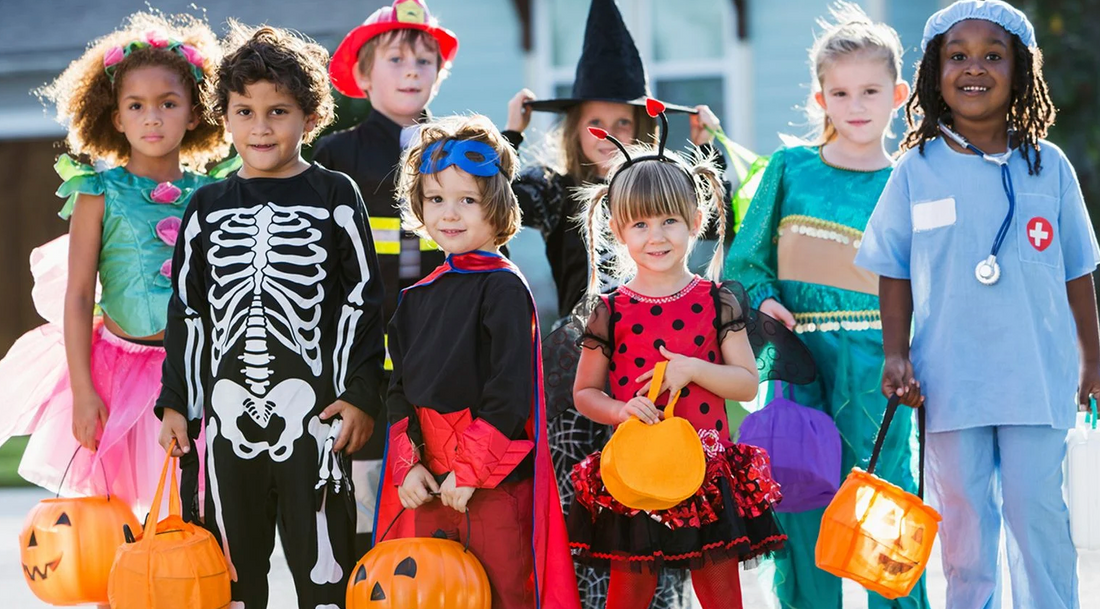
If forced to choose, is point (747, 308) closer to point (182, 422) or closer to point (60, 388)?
point (182, 422)

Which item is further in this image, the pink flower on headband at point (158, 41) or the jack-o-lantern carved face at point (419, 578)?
the pink flower on headband at point (158, 41)

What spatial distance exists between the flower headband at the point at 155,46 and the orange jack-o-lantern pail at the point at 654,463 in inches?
85.2

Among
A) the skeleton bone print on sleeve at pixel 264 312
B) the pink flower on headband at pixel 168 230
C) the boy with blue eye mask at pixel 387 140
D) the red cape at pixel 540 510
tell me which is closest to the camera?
the red cape at pixel 540 510

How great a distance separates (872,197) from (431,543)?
78.1 inches

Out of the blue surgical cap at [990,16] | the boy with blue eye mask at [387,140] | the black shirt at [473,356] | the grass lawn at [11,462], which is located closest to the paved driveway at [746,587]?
the boy with blue eye mask at [387,140]

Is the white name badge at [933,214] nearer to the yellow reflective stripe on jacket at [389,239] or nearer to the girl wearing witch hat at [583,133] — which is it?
the girl wearing witch hat at [583,133]

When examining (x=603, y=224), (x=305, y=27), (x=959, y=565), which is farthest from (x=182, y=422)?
(x=305, y=27)

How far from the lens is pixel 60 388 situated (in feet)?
15.3

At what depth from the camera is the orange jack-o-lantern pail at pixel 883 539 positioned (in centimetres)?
350

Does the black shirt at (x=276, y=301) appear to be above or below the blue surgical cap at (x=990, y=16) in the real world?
below

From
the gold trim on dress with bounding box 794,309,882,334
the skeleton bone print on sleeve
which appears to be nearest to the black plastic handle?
the gold trim on dress with bounding box 794,309,882,334

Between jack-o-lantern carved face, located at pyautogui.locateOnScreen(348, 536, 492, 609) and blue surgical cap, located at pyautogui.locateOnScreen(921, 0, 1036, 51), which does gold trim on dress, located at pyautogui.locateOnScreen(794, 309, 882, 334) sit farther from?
jack-o-lantern carved face, located at pyautogui.locateOnScreen(348, 536, 492, 609)

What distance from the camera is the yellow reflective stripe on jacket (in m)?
4.71

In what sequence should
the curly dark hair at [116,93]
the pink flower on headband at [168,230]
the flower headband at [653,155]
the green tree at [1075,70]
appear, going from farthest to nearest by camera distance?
the green tree at [1075,70], the curly dark hair at [116,93], the pink flower on headband at [168,230], the flower headband at [653,155]
